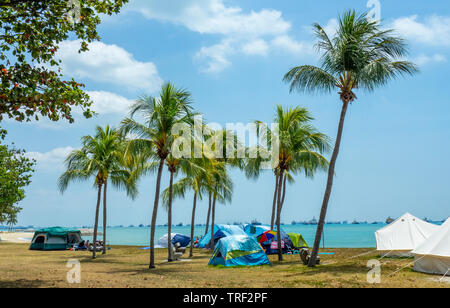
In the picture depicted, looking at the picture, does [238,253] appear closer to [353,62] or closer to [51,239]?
[353,62]

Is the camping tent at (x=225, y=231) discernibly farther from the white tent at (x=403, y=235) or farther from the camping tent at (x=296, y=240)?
the white tent at (x=403, y=235)

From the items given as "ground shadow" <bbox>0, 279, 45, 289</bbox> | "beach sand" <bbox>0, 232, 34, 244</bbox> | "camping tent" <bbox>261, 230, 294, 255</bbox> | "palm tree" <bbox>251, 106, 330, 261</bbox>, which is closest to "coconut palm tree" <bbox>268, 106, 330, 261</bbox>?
"palm tree" <bbox>251, 106, 330, 261</bbox>

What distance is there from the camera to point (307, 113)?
21594mm

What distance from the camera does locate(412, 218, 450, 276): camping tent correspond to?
43.8 feet

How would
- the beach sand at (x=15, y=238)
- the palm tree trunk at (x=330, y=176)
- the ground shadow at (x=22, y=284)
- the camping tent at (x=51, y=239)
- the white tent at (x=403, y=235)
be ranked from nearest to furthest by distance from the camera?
the ground shadow at (x=22, y=284) → the palm tree trunk at (x=330, y=176) → the white tent at (x=403, y=235) → the camping tent at (x=51, y=239) → the beach sand at (x=15, y=238)

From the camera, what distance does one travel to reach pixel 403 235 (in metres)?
21.1

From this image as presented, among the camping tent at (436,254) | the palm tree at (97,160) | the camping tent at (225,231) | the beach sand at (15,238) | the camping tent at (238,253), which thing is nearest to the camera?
the camping tent at (436,254)

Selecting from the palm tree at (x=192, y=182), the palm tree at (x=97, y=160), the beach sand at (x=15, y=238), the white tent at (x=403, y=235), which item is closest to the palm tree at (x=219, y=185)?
the palm tree at (x=192, y=182)

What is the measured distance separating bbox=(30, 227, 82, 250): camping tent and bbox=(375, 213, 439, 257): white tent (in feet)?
86.6

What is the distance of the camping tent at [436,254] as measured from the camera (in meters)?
13.3

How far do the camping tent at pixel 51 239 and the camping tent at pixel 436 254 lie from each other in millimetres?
29658

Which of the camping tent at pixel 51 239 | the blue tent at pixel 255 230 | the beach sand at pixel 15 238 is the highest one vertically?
the blue tent at pixel 255 230

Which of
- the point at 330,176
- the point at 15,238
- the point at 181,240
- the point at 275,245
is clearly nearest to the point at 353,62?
the point at 330,176
